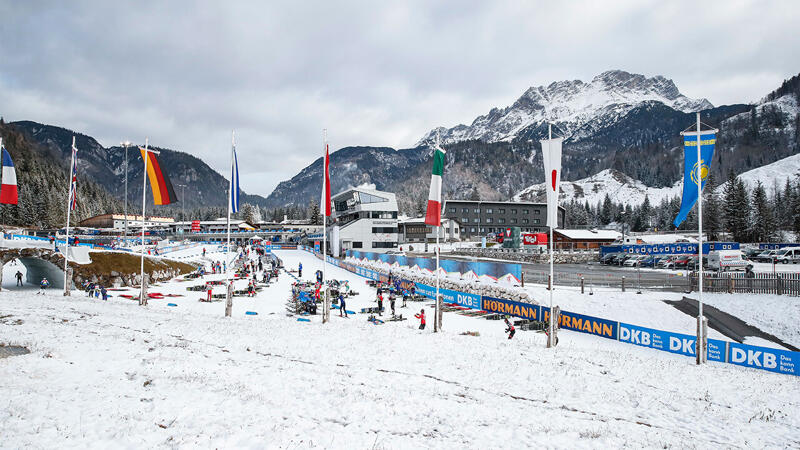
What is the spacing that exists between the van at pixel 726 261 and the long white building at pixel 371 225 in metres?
51.0

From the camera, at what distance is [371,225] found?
262ft

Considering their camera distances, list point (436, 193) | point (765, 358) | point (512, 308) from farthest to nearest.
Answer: point (512, 308) → point (436, 193) → point (765, 358)

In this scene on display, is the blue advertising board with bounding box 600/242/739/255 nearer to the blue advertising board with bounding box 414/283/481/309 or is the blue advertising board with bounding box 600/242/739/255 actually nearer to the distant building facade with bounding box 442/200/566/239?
the blue advertising board with bounding box 414/283/481/309

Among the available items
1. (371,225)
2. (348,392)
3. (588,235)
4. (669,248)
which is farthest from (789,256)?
(348,392)

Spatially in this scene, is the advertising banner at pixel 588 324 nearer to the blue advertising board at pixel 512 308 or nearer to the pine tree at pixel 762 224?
the blue advertising board at pixel 512 308

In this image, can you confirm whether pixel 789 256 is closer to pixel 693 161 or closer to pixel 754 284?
pixel 754 284

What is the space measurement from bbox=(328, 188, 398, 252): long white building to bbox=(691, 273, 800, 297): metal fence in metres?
54.4

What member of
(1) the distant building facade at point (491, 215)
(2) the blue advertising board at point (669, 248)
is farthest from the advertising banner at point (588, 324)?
(1) the distant building facade at point (491, 215)

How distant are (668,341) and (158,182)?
2849cm

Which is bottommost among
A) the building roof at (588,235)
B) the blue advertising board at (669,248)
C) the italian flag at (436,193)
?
the blue advertising board at (669,248)

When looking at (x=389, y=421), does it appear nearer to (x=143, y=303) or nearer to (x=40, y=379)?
(x=40, y=379)

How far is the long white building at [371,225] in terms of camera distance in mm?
79500

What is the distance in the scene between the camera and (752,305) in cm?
2844

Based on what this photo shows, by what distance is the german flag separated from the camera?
76.6ft
